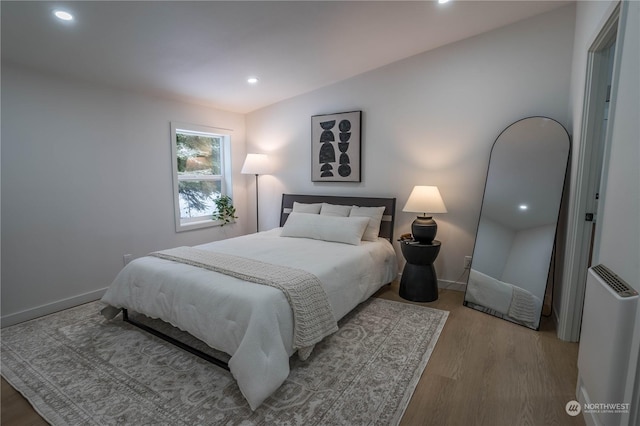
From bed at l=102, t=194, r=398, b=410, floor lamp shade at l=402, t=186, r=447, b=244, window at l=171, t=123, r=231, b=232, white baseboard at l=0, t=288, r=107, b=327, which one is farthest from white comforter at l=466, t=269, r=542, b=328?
white baseboard at l=0, t=288, r=107, b=327

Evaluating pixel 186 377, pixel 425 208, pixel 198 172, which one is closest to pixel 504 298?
pixel 425 208

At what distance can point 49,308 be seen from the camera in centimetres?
290

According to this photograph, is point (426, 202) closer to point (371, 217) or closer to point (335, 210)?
point (371, 217)

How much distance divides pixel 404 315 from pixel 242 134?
3592mm

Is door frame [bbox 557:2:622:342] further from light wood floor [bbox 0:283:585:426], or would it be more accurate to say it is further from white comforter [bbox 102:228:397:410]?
white comforter [bbox 102:228:397:410]

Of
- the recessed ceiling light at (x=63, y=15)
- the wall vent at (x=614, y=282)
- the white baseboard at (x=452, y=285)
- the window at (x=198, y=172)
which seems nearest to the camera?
the wall vent at (x=614, y=282)

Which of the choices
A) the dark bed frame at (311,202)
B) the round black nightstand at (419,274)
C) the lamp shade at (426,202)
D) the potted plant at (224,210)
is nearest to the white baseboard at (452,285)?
the round black nightstand at (419,274)

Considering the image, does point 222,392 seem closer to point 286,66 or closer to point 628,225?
point 628,225

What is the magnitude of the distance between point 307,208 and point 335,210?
41 cm

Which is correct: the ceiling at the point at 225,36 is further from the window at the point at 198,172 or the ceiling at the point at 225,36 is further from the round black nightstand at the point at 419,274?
the round black nightstand at the point at 419,274

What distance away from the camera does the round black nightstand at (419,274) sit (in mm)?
3109

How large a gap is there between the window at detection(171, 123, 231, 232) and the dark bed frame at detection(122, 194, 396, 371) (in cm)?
104

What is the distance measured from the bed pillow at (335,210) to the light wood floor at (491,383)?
169 centimetres

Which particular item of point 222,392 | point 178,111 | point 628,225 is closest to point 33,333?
point 222,392
